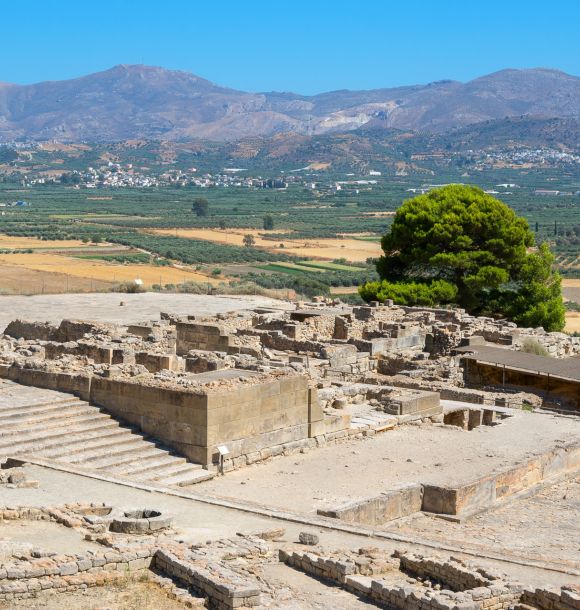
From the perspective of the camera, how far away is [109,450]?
1827 centimetres

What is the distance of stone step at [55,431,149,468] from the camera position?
1773 cm

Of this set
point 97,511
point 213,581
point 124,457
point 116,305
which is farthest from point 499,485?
point 116,305

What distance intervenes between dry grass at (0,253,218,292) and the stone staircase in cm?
3533

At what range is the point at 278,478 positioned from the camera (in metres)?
18.2

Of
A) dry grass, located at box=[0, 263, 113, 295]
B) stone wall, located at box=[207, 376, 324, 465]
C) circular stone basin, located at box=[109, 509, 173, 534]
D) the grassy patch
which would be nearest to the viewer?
circular stone basin, located at box=[109, 509, 173, 534]

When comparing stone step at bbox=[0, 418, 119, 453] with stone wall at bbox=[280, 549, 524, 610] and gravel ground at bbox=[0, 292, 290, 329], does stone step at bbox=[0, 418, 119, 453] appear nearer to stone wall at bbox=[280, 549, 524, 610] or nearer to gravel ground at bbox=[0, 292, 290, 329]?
stone wall at bbox=[280, 549, 524, 610]

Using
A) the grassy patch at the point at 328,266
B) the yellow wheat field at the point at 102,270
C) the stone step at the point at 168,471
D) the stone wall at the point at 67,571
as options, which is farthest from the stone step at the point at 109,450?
the grassy patch at the point at 328,266

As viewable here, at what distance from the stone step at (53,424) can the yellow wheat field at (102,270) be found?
117ft

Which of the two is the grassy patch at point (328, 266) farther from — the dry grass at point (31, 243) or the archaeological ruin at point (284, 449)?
the archaeological ruin at point (284, 449)

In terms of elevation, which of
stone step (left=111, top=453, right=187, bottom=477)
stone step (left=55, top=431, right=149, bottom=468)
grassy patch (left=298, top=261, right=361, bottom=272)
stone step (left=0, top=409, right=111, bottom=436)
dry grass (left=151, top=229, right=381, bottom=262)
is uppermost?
stone step (left=0, top=409, right=111, bottom=436)

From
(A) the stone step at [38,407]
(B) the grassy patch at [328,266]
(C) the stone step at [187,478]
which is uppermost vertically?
(A) the stone step at [38,407]

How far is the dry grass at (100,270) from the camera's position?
2323 inches

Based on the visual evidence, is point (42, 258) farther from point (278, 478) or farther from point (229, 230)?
point (278, 478)

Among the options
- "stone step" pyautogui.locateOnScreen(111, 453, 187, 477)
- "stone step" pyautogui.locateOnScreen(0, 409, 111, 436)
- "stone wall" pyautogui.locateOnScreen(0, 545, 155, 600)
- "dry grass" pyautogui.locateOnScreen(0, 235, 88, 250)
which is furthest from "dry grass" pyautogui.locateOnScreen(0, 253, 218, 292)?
"stone wall" pyautogui.locateOnScreen(0, 545, 155, 600)
